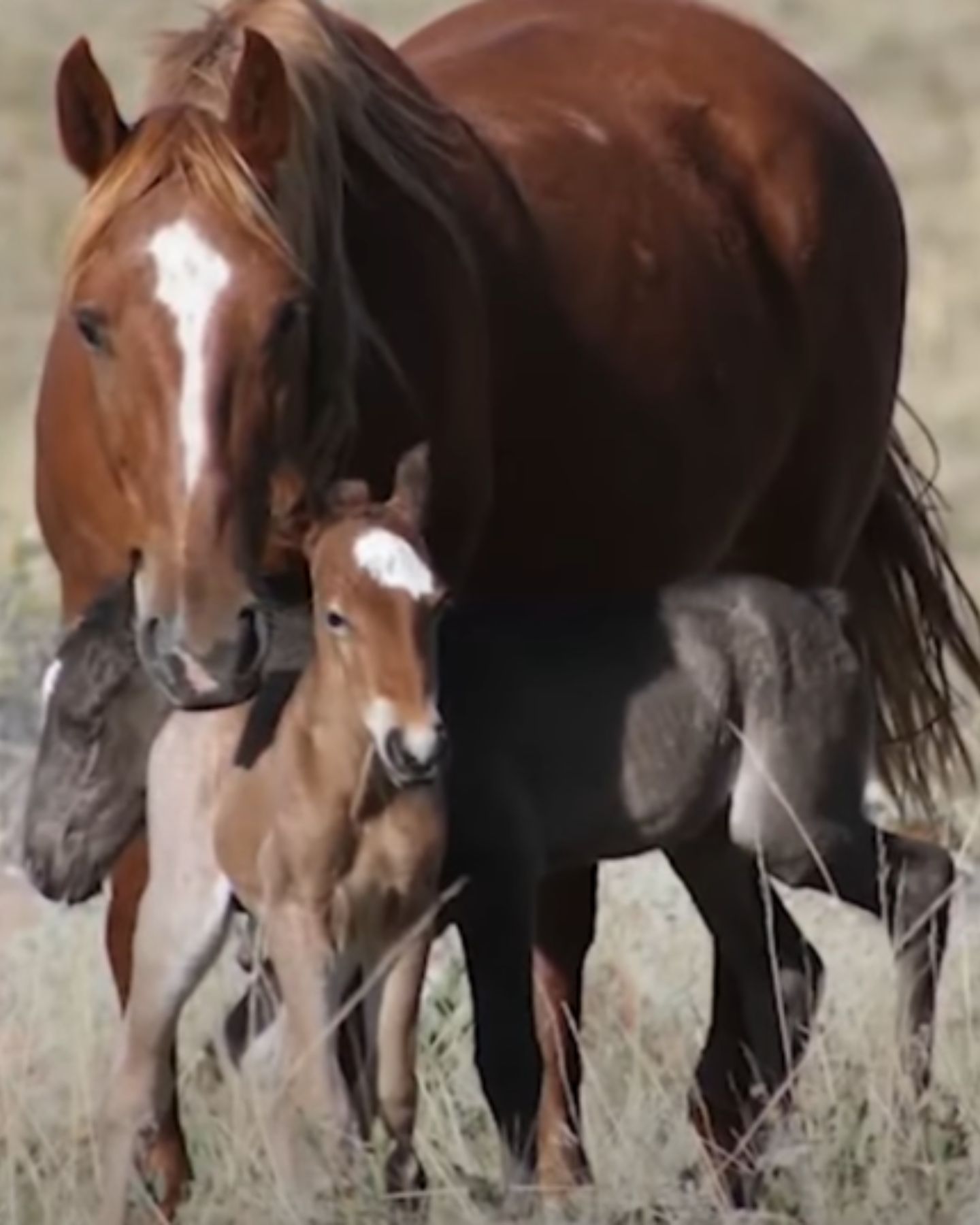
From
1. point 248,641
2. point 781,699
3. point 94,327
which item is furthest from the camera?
point 781,699

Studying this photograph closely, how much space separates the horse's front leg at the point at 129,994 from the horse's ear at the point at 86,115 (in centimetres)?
90

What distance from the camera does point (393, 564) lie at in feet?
17.3

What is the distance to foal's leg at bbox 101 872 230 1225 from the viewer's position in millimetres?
5500

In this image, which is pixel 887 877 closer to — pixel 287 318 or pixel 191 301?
pixel 287 318

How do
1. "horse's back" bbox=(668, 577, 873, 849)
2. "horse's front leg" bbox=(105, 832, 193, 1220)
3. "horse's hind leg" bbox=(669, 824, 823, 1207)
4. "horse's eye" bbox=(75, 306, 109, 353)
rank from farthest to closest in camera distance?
"horse's hind leg" bbox=(669, 824, 823, 1207), "horse's back" bbox=(668, 577, 873, 849), "horse's front leg" bbox=(105, 832, 193, 1220), "horse's eye" bbox=(75, 306, 109, 353)

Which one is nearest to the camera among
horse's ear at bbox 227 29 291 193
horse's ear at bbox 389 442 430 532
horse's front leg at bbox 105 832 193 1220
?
horse's ear at bbox 389 442 430 532

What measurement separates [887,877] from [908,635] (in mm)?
1704

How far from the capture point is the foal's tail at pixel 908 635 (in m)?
7.98

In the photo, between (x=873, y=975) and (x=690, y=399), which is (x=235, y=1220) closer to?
(x=690, y=399)

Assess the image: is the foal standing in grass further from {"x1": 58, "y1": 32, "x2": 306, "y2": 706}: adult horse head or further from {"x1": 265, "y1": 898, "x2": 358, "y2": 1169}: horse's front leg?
{"x1": 58, "y1": 32, "x2": 306, "y2": 706}: adult horse head

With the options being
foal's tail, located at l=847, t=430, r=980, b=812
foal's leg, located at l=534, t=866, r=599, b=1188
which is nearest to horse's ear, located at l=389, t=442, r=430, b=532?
foal's leg, located at l=534, t=866, r=599, b=1188

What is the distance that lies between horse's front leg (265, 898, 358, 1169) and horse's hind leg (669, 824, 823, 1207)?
84cm

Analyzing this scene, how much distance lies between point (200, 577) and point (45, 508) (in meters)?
1.07

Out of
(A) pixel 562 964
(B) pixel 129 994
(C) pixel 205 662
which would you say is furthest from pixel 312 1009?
(A) pixel 562 964
